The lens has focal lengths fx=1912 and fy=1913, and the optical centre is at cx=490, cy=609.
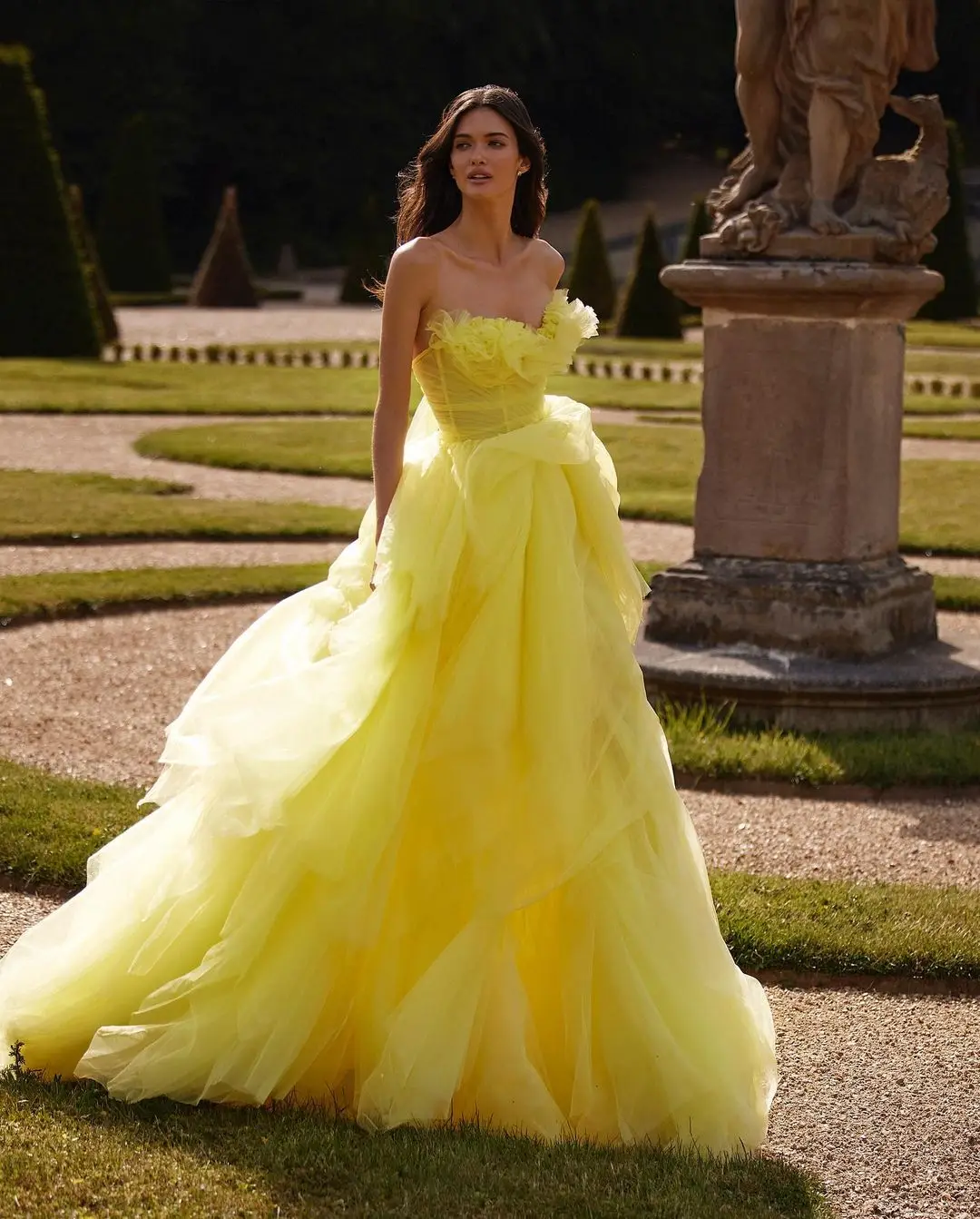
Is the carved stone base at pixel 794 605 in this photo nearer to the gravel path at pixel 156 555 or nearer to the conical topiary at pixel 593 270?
the gravel path at pixel 156 555

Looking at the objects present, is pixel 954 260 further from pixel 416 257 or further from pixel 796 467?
pixel 416 257

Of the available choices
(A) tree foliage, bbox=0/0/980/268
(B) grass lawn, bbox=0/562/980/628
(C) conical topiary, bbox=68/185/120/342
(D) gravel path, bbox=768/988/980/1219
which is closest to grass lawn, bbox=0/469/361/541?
(B) grass lawn, bbox=0/562/980/628

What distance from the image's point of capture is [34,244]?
20.1m

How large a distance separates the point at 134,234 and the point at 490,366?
30265 millimetres

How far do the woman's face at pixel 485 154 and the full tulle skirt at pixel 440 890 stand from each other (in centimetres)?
44

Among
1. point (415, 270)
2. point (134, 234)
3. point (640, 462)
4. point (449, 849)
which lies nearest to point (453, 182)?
point (415, 270)

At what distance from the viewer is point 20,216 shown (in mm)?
19984

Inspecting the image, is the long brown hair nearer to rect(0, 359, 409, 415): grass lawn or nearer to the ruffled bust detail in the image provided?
the ruffled bust detail

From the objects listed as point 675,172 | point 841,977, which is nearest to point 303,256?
point 675,172

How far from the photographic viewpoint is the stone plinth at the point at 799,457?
21.8 ft

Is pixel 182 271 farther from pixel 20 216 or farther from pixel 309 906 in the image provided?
pixel 309 906

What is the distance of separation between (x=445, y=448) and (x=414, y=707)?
1.70 feet

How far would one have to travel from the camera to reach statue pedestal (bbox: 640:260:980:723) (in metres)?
6.63

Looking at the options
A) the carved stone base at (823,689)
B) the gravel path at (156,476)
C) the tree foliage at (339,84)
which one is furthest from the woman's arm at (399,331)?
the tree foliage at (339,84)
